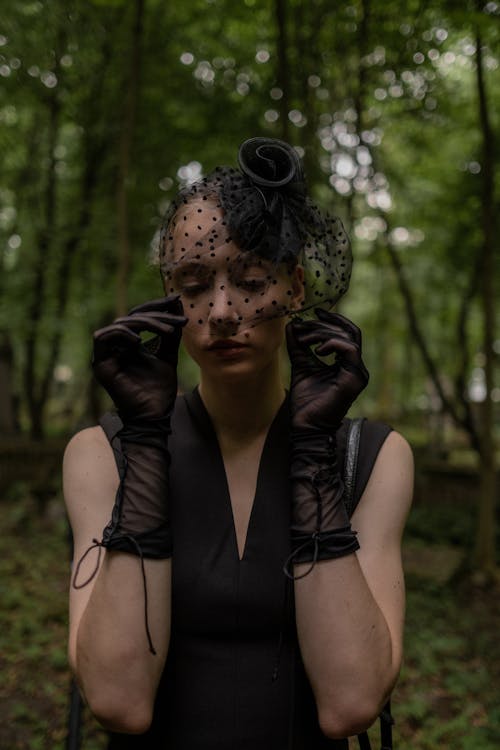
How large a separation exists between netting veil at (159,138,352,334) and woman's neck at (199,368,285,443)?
7.8 inches

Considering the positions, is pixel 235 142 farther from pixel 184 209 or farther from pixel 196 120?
pixel 184 209

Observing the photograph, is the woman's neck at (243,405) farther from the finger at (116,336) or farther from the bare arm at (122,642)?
the bare arm at (122,642)

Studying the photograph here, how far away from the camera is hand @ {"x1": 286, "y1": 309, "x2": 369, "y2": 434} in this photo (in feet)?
5.08

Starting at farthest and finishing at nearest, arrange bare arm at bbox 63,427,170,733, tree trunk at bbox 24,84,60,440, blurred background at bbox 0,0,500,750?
tree trunk at bbox 24,84,60,440 < blurred background at bbox 0,0,500,750 < bare arm at bbox 63,427,170,733

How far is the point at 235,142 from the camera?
7.55 meters

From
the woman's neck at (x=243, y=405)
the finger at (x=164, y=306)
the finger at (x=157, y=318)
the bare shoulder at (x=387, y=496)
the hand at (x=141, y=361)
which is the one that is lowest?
the bare shoulder at (x=387, y=496)

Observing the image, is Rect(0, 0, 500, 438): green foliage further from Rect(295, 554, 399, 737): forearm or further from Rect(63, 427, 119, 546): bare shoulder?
Rect(295, 554, 399, 737): forearm

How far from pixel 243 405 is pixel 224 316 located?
28cm

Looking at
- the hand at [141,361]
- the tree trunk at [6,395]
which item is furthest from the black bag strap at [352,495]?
the tree trunk at [6,395]

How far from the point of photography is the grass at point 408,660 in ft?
13.4

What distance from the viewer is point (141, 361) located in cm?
155

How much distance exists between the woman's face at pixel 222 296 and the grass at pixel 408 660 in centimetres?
314

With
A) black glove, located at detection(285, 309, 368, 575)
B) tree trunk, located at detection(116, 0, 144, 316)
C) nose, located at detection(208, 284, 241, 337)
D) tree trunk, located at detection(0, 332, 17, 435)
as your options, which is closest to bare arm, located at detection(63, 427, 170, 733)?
black glove, located at detection(285, 309, 368, 575)

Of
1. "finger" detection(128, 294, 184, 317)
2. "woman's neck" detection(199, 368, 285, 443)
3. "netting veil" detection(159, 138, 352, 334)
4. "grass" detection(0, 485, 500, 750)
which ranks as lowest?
"grass" detection(0, 485, 500, 750)
